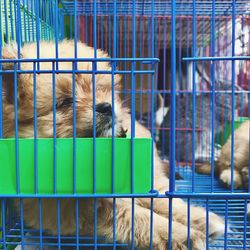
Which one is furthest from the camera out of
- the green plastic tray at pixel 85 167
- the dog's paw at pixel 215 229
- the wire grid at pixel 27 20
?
the wire grid at pixel 27 20

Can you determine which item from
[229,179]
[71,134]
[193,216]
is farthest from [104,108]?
[229,179]

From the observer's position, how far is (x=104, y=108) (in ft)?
4.73

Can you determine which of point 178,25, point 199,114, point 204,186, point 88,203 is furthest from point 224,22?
point 88,203

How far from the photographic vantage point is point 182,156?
141 inches

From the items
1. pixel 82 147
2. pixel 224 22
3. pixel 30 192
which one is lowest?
pixel 30 192

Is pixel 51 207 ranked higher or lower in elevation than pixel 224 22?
lower

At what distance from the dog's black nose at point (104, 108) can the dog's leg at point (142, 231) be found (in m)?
0.31

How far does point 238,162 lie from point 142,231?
1379 millimetres

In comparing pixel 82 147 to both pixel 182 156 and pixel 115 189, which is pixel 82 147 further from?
pixel 182 156

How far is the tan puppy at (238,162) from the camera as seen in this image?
8.27 feet

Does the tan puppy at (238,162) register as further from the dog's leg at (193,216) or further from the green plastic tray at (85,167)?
the green plastic tray at (85,167)

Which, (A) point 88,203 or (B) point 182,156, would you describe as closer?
(A) point 88,203

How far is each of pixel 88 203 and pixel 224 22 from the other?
2.06m

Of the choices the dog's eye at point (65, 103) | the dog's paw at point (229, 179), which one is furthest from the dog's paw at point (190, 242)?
the dog's paw at point (229, 179)
